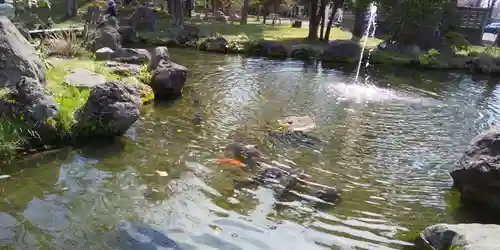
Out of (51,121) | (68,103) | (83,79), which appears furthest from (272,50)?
(51,121)

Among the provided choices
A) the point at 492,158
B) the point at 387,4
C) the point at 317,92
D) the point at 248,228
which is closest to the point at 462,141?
the point at 492,158

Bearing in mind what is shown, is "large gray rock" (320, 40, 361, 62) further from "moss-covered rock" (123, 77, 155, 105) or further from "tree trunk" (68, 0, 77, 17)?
"tree trunk" (68, 0, 77, 17)

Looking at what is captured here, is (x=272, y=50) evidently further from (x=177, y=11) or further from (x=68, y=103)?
(x=68, y=103)

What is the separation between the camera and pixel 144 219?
5.06 m

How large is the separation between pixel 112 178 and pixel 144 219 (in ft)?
4.28

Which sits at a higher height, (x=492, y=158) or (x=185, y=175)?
(x=492, y=158)

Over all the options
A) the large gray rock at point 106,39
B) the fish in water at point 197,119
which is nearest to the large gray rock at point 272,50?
the large gray rock at point 106,39

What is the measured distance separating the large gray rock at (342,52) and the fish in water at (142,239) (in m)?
16.1

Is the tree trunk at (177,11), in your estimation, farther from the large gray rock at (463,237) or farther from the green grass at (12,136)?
the large gray rock at (463,237)

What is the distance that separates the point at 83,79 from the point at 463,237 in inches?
322

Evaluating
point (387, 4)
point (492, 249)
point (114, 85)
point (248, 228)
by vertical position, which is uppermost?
point (387, 4)

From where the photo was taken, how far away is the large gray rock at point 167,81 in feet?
35.7

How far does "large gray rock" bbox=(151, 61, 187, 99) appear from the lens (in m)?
10.9

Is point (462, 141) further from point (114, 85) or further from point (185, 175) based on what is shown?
point (114, 85)
